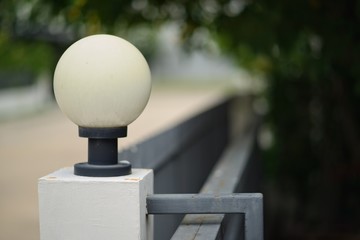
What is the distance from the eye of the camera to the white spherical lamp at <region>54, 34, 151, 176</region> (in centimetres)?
286

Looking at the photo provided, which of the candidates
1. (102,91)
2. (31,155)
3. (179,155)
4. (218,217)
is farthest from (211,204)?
(31,155)

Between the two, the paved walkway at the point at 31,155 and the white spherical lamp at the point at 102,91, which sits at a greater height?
the white spherical lamp at the point at 102,91

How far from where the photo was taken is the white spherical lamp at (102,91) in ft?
9.39

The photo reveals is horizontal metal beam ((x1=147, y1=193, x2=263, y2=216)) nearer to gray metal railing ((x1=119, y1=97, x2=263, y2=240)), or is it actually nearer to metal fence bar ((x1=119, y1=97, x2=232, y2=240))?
gray metal railing ((x1=119, y1=97, x2=263, y2=240))

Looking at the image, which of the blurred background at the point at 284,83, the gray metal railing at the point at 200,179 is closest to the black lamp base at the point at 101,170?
the gray metal railing at the point at 200,179

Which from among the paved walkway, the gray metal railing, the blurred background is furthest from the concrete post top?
the blurred background

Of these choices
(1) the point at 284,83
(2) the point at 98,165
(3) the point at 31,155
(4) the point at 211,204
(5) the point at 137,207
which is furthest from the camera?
(3) the point at 31,155

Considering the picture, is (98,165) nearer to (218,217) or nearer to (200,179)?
(218,217)

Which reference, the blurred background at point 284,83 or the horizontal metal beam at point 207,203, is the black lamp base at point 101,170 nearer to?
the horizontal metal beam at point 207,203

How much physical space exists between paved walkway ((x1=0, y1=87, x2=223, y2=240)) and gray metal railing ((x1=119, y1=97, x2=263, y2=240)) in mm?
341

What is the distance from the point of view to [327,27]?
5988 millimetres

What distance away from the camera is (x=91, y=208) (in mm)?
2844

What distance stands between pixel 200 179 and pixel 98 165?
389cm

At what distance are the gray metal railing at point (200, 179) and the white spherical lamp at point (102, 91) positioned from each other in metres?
0.27
